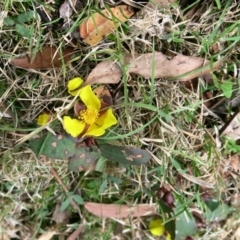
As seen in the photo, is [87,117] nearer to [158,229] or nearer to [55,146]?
[55,146]

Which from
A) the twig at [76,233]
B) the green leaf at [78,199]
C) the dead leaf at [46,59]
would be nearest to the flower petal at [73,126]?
the dead leaf at [46,59]

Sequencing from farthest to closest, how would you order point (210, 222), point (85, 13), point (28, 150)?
point (210, 222)
point (28, 150)
point (85, 13)

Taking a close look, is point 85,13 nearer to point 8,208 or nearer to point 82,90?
point 82,90

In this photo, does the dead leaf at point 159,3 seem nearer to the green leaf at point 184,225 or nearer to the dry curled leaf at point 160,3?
the dry curled leaf at point 160,3

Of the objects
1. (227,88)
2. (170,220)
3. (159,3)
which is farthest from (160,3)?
(170,220)

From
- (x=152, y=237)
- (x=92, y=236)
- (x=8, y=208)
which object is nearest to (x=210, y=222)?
(x=152, y=237)

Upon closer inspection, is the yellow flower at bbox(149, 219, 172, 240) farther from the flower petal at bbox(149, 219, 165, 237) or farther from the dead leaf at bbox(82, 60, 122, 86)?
the dead leaf at bbox(82, 60, 122, 86)
